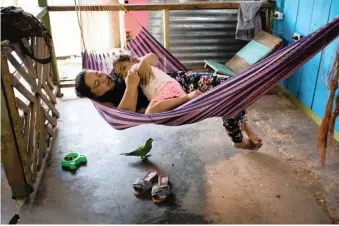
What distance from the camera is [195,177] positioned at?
220 centimetres

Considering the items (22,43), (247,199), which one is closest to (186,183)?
(247,199)

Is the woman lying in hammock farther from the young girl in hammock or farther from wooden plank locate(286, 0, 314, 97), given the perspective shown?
wooden plank locate(286, 0, 314, 97)

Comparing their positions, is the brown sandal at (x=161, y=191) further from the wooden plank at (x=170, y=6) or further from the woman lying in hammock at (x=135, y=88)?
the wooden plank at (x=170, y=6)

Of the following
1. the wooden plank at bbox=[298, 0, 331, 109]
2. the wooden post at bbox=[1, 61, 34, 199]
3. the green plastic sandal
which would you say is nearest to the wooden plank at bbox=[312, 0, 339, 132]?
the wooden plank at bbox=[298, 0, 331, 109]

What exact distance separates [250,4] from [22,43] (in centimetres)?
234

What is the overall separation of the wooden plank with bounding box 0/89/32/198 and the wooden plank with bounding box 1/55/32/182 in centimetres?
2

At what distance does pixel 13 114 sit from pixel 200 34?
2506 millimetres

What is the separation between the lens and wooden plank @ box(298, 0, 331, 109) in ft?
8.81

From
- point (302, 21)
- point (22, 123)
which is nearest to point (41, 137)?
point (22, 123)

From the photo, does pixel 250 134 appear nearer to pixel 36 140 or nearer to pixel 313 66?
pixel 313 66

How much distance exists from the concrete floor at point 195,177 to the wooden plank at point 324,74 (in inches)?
6.3

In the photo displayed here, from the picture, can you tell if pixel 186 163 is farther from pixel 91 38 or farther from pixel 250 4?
pixel 250 4

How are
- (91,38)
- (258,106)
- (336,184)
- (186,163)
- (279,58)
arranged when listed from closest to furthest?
(279,58)
(336,184)
(186,163)
(91,38)
(258,106)

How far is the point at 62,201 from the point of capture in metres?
1.99
